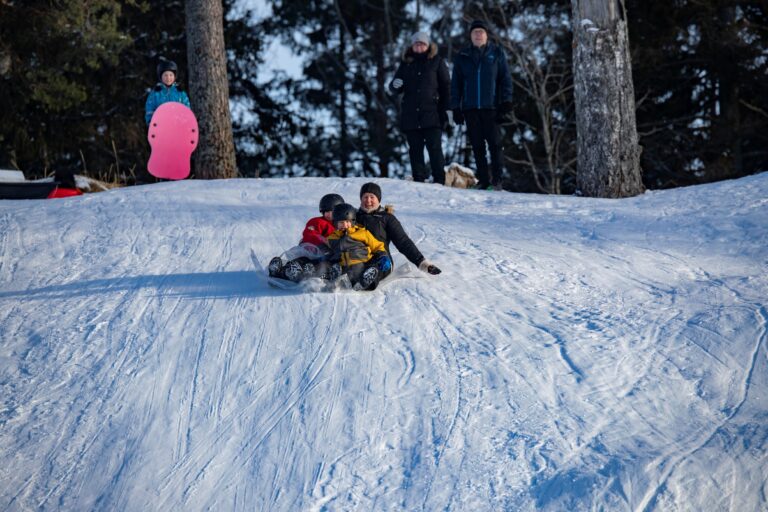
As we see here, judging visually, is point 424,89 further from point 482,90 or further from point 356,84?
point 356,84

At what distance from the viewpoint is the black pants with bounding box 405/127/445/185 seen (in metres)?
9.25

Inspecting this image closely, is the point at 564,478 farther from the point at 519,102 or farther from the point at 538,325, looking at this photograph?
the point at 519,102

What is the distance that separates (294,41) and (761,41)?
400 inches

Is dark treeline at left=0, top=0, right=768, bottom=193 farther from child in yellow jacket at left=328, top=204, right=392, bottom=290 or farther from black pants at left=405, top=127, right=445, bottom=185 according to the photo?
child in yellow jacket at left=328, top=204, right=392, bottom=290

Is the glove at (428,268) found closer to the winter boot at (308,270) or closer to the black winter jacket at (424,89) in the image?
the winter boot at (308,270)

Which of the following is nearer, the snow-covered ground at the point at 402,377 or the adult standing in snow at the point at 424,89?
the snow-covered ground at the point at 402,377

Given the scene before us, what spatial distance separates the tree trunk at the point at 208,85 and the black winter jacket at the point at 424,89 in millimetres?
2679

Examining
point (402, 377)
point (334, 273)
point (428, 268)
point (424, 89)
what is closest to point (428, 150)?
point (424, 89)

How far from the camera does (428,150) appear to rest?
9469 mm

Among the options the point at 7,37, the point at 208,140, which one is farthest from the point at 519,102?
the point at 7,37

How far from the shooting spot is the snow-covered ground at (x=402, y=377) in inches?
143

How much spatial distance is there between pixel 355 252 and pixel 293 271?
44 cm

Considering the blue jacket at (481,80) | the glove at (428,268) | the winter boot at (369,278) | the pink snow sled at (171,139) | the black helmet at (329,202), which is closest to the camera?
the winter boot at (369,278)

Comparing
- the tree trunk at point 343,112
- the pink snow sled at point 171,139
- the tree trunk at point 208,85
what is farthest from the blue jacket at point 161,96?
the tree trunk at point 343,112
